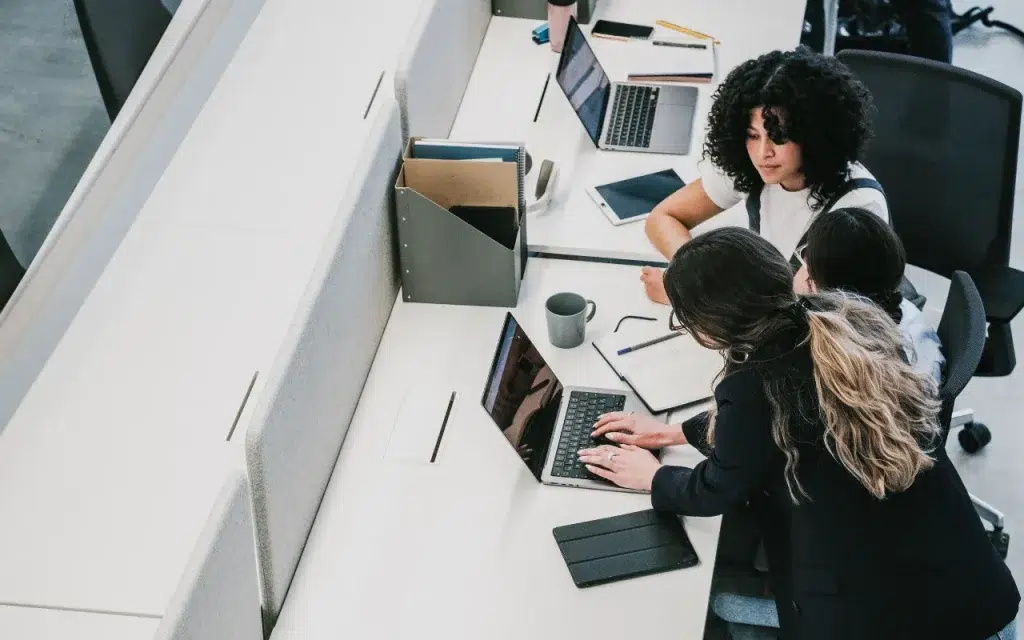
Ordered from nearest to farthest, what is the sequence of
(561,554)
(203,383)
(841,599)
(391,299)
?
1. (841,599)
2. (561,554)
3. (203,383)
4. (391,299)

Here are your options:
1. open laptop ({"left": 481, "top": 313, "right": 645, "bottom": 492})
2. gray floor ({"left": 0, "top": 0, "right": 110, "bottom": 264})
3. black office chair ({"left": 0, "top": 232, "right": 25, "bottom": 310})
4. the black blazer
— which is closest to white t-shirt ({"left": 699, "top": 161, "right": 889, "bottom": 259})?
open laptop ({"left": 481, "top": 313, "right": 645, "bottom": 492})

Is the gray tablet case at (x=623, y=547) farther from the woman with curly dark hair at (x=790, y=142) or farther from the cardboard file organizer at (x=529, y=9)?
the cardboard file organizer at (x=529, y=9)

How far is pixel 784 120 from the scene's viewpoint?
2.34m

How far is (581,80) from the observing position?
3.00m

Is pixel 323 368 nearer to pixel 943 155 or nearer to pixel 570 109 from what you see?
pixel 570 109

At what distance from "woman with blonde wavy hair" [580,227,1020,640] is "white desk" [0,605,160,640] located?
997 millimetres

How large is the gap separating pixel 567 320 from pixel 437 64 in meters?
0.83

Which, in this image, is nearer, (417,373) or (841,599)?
(841,599)

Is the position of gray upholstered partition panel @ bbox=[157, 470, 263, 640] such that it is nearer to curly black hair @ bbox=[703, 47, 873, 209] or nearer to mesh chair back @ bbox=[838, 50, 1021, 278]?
curly black hair @ bbox=[703, 47, 873, 209]

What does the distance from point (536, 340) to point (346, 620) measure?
775mm

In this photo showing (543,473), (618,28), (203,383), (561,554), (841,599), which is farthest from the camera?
(618,28)

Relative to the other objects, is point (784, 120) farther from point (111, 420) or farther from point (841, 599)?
point (111, 420)

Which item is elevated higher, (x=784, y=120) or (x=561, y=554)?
(x=784, y=120)

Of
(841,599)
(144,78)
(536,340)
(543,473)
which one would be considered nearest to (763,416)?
(841,599)
